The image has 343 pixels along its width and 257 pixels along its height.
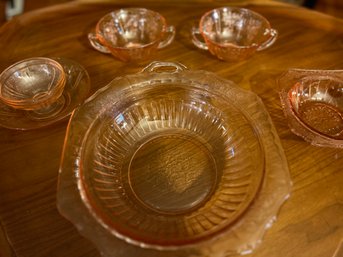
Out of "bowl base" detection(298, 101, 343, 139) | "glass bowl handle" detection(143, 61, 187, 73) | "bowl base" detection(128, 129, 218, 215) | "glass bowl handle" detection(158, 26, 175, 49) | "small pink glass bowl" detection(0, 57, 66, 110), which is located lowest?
"bowl base" detection(128, 129, 218, 215)

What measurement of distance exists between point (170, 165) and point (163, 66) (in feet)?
0.77

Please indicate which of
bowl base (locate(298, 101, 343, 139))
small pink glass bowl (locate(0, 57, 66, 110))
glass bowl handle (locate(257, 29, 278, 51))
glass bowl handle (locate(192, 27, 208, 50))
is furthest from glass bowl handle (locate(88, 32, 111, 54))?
bowl base (locate(298, 101, 343, 139))

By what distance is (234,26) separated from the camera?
2.89ft

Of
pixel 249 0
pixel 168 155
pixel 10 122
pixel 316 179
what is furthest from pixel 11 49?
pixel 316 179

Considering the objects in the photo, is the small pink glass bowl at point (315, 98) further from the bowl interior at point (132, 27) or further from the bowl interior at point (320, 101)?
the bowl interior at point (132, 27)

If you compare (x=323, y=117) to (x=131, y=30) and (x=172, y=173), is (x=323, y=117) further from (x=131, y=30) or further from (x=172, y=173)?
(x=131, y=30)

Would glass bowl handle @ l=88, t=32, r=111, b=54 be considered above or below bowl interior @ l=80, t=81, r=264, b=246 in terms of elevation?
above

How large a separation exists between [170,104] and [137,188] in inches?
8.3

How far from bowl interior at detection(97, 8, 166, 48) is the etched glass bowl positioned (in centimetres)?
17

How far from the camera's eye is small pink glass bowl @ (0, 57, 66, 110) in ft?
2.34

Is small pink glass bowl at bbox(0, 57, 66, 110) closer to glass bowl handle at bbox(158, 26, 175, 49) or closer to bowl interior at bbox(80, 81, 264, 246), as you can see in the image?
bowl interior at bbox(80, 81, 264, 246)

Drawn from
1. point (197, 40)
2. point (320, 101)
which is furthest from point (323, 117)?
point (197, 40)

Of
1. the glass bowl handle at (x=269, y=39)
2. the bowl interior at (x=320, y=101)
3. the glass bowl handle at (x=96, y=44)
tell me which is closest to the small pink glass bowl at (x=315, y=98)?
the bowl interior at (x=320, y=101)

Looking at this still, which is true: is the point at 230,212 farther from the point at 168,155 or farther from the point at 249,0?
the point at 249,0
